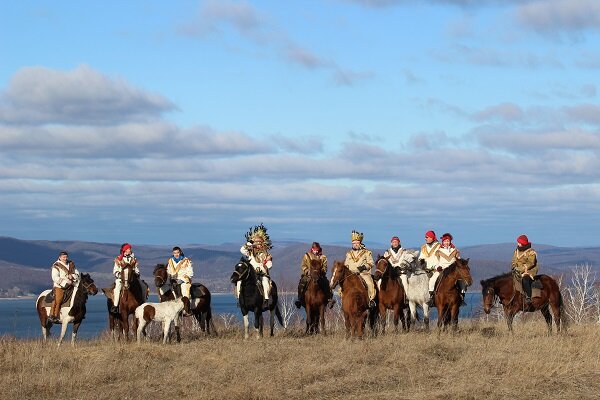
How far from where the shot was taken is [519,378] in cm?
1638

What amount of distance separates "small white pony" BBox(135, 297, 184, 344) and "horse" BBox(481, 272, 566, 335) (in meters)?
7.93

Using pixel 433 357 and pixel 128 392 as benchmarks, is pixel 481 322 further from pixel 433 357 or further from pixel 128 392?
pixel 128 392

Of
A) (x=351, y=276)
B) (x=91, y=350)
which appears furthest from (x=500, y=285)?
(x=91, y=350)

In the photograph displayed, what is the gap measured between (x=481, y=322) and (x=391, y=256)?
189 inches

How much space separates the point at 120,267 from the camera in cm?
2406

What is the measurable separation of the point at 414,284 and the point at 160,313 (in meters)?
6.64

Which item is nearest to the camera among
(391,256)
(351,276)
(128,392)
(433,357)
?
(128,392)

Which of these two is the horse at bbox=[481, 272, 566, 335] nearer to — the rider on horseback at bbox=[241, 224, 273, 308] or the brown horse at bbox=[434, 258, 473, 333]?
the brown horse at bbox=[434, 258, 473, 333]

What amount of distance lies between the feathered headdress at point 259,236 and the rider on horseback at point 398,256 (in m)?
3.36

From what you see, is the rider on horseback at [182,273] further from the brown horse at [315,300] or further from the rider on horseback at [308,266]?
the brown horse at [315,300]

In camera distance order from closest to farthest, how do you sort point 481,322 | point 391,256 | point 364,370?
point 364,370 < point 391,256 < point 481,322

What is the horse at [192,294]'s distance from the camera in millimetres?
23781

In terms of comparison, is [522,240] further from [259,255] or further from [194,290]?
[194,290]

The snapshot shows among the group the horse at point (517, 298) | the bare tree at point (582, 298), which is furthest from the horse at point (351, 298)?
the bare tree at point (582, 298)
